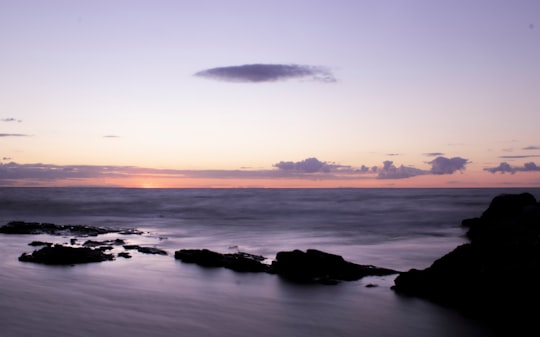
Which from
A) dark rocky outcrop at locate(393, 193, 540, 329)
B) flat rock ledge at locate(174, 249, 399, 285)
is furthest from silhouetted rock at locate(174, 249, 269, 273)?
dark rocky outcrop at locate(393, 193, 540, 329)

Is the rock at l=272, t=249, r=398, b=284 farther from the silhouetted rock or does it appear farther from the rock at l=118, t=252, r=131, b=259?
the rock at l=118, t=252, r=131, b=259

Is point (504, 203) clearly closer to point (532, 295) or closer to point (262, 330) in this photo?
point (532, 295)

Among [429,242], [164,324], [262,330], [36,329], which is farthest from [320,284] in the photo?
[429,242]

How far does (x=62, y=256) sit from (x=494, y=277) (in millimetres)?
18839

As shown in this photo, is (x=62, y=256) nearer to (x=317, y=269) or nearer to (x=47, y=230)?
(x=317, y=269)

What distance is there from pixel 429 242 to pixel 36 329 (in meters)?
29.3

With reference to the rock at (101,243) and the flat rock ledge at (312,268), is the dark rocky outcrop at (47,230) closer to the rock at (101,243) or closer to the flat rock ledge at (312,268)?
the rock at (101,243)

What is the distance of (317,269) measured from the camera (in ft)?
71.2

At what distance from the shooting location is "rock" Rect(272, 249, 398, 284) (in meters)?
21.2

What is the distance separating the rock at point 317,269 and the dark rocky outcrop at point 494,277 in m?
2.92

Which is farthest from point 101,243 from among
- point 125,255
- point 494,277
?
point 494,277

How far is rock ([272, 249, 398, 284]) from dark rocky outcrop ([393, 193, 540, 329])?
9.57ft

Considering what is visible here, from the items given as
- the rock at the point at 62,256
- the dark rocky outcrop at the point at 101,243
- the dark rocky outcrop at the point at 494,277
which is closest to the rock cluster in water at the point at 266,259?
the rock at the point at 62,256

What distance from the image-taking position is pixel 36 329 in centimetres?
1403
